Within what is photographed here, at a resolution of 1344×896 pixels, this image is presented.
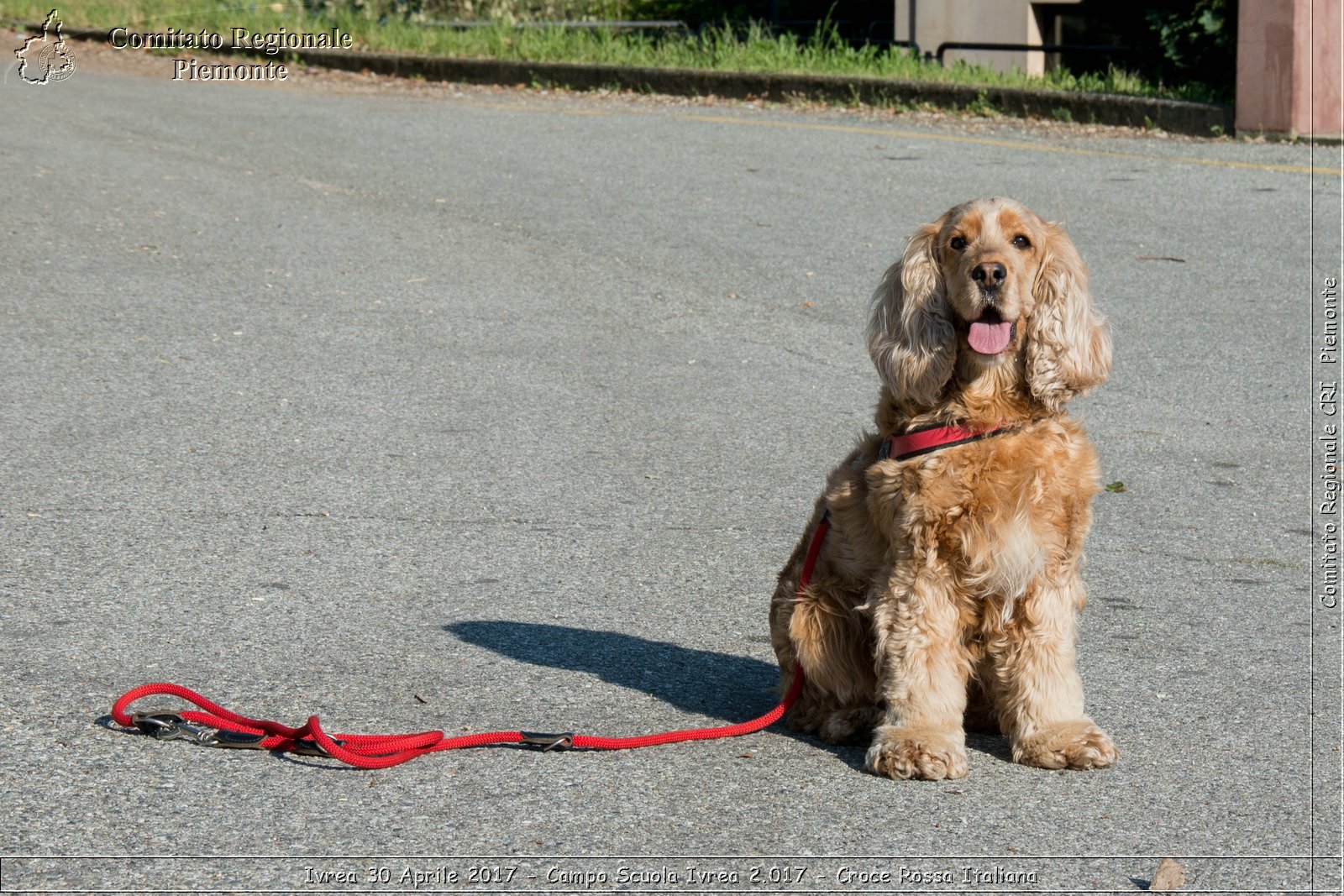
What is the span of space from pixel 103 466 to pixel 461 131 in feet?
26.6

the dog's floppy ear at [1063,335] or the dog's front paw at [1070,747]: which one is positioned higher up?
the dog's floppy ear at [1063,335]

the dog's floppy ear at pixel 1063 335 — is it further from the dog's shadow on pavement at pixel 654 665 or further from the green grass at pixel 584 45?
the green grass at pixel 584 45

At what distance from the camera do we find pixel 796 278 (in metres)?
9.64

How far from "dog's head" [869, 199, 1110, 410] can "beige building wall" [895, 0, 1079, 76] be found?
A: 1721 cm

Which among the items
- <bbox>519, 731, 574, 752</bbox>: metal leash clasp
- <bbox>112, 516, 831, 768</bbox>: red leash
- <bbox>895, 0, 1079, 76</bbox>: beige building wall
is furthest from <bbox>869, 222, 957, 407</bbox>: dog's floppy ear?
<bbox>895, 0, 1079, 76</bbox>: beige building wall

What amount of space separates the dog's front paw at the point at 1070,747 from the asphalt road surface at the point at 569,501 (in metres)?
0.07

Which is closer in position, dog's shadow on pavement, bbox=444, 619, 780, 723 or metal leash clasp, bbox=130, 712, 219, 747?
metal leash clasp, bbox=130, 712, 219, 747

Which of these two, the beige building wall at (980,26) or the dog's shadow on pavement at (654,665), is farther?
the beige building wall at (980,26)

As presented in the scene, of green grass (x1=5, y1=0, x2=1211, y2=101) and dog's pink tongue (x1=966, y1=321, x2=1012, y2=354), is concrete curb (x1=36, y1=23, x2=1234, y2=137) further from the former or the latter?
dog's pink tongue (x1=966, y1=321, x2=1012, y2=354)

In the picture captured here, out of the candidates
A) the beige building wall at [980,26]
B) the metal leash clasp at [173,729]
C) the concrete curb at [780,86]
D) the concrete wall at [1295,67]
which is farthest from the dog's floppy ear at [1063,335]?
the beige building wall at [980,26]

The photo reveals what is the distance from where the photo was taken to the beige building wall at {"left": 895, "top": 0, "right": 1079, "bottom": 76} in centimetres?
2047

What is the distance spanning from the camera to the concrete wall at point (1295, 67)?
41.4ft

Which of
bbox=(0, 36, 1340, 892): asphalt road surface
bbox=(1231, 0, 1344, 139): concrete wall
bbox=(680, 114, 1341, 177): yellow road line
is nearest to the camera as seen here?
bbox=(0, 36, 1340, 892): asphalt road surface

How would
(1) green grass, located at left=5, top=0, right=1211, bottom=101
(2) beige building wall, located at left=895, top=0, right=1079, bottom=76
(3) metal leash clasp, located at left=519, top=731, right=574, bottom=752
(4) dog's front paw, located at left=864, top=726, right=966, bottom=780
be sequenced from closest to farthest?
1. (4) dog's front paw, located at left=864, top=726, right=966, bottom=780
2. (3) metal leash clasp, located at left=519, top=731, right=574, bottom=752
3. (1) green grass, located at left=5, top=0, right=1211, bottom=101
4. (2) beige building wall, located at left=895, top=0, right=1079, bottom=76
